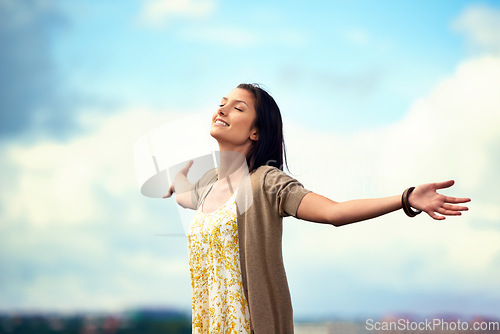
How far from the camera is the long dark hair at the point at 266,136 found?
2062mm

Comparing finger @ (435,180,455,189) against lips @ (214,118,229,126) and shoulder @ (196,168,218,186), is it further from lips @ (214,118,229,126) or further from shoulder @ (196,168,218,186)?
shoulder @ (196,168,218,186)

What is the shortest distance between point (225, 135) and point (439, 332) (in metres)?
1.62

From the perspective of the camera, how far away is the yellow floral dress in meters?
1.89

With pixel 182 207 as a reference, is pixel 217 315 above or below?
below

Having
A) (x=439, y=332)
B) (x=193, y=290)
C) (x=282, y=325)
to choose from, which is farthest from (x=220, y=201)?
(x=439, y=332)

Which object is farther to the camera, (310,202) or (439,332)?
(439,332)

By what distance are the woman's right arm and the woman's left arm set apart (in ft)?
2.45

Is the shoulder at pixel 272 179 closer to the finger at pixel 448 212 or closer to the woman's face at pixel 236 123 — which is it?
the woman's face at pixel 236 123

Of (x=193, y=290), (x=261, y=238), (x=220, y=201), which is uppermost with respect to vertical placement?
(x=220, y=201)

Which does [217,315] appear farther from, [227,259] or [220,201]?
[220,201]

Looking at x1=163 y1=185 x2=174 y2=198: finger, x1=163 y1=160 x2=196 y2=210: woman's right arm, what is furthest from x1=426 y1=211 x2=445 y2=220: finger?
x1=163 y1=185 x2=174 y2=198: finger

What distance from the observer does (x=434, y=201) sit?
1.53m

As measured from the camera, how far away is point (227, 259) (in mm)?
1916

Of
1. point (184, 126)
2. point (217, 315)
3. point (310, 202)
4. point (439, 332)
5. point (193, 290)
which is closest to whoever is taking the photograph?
point (310, 202)
